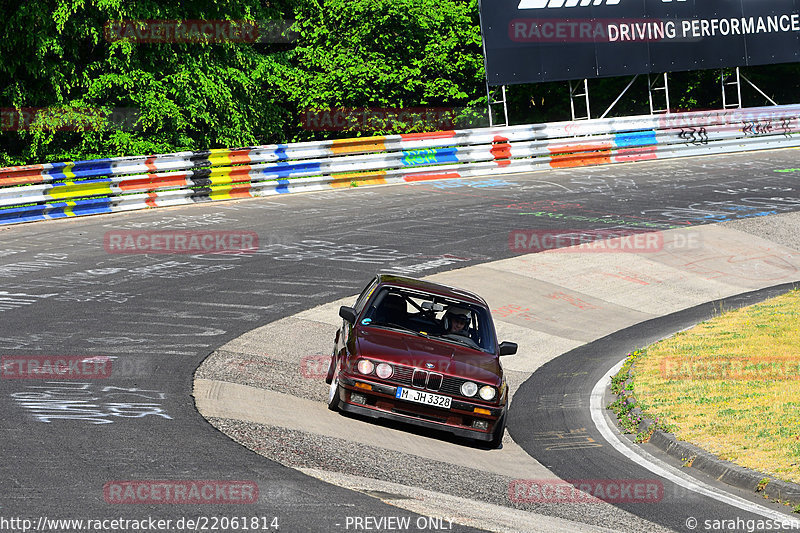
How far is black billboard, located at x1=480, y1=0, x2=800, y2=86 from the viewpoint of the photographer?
1171 inches

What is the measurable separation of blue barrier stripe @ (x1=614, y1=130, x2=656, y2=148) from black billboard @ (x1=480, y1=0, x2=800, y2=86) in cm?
276

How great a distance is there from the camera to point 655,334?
15.8m

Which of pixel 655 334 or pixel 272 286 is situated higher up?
pixel 272 286

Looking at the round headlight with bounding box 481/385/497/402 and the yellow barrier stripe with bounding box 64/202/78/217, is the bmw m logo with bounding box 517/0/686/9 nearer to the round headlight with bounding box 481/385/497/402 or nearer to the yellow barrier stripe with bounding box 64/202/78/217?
the yellow barrier stripe with bounding box 64/202/78/217

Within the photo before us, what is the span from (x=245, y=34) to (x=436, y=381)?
847 inches

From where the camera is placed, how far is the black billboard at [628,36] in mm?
29734

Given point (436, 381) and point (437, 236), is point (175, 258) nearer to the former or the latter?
point (437, 236)

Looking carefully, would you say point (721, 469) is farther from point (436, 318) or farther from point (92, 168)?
point (92, 168)

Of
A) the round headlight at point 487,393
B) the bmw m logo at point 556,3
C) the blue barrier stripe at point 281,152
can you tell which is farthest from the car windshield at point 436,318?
the bmw m logo at point 556,3

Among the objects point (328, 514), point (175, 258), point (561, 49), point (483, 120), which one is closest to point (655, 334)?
point (175, 258)

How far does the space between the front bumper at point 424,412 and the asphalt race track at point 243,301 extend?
67cm

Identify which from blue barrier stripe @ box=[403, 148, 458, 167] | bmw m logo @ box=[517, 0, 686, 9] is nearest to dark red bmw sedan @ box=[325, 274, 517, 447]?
blue barrier stripe @ box=[403, 148, 458, 167]

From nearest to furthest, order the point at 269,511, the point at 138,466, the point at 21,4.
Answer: the point at 269,511, the point at 138,466, the point at 21,4

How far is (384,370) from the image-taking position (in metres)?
9.91
